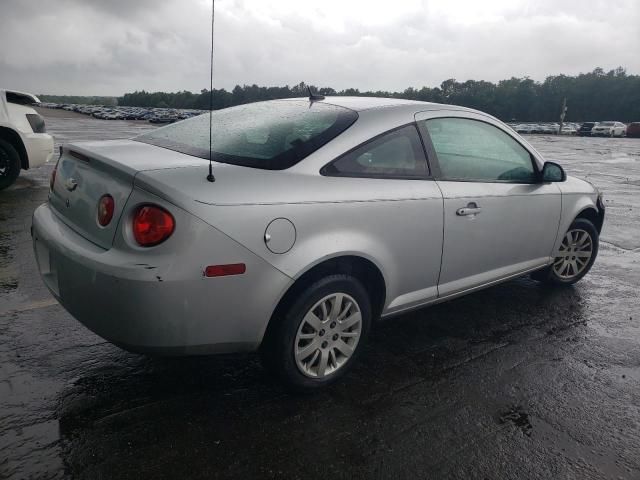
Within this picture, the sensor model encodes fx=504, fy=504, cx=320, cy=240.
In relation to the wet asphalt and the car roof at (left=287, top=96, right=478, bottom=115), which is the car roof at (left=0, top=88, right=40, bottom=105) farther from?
the car roof at (left=287, top=96, right=478, bottom=115)

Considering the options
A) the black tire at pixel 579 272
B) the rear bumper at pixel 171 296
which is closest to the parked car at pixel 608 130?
the black tire at pixel 579 272

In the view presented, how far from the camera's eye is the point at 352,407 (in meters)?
2.56

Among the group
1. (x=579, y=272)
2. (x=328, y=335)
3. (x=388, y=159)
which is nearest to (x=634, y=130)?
(x=579, y=272)

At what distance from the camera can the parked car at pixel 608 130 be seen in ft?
156

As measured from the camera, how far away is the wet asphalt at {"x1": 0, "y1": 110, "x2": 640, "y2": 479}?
2.14 m

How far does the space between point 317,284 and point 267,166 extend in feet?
2.07

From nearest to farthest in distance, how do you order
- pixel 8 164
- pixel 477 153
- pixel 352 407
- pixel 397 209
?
pixel 352 407 < pixel 397 209 < pixel 477 153 < pixel 8 164

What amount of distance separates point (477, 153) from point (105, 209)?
2419 millimetres

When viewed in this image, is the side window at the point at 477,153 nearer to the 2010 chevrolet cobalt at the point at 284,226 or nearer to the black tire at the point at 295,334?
the 2010 chevrolet cobalt at the point at 284,226

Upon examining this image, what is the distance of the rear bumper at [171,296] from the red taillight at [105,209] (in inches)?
5.5

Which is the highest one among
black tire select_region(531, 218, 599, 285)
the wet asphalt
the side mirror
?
the side mirror

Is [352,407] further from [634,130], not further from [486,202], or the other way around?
[634,130]

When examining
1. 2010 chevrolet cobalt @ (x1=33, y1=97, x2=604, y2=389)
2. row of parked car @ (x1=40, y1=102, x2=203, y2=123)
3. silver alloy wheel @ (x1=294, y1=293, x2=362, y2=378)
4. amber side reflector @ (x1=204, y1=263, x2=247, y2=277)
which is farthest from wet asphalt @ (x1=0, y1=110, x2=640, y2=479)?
row of parked car @ (x1=40, y1=102, x2=203, y2=123)

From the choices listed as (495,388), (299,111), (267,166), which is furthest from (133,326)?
(495,388)
